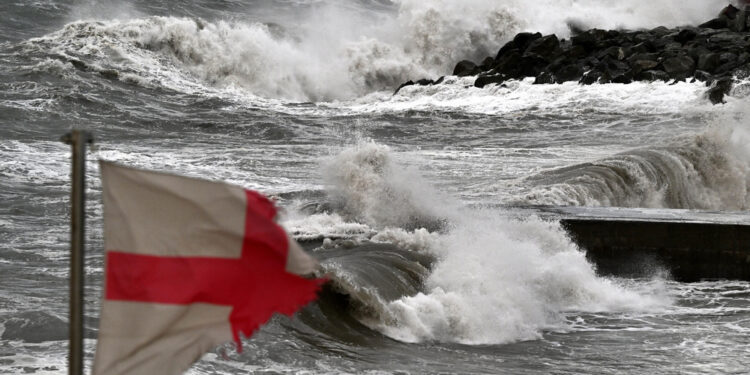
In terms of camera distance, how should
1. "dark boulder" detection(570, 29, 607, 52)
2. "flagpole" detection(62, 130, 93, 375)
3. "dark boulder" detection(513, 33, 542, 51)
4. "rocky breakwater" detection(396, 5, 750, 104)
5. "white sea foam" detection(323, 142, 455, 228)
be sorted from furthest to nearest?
"dark boulder" detection(513, 33, 542, 51), "dark boulder" detection(570, 29, 607, 52), "rocky breakwater" detection(396, 5, 750, 104), "white sea foam" detection(323, 142, 455, 228), "flagpole" detection(62, 130, 93, 375)

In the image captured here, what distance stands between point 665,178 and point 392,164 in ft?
14.1

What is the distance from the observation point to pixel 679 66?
29219mm

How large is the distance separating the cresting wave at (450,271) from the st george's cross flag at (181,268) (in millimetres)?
5619

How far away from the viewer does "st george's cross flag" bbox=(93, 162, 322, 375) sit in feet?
11.3

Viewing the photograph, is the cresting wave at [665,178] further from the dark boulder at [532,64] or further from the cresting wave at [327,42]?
the cresting wave at [327,42]

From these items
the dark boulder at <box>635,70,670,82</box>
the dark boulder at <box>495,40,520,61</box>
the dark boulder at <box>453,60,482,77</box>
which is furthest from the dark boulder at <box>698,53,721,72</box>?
the dark boulder at <box>453,60,482,77</box>

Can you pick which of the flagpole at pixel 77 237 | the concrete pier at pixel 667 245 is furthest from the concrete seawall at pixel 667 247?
the flagpole at pixel 77 237

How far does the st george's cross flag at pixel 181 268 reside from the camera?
3459 mm

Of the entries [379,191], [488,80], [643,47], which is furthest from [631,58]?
[379,191]

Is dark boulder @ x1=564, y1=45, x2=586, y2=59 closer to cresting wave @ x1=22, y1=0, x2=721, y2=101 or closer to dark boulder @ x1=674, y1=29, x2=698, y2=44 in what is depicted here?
dark boulder @ x1=674, y1=29, x2=698, y2=44

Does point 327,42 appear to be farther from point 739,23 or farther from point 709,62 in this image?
point 709,62

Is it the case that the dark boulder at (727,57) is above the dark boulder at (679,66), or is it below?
above

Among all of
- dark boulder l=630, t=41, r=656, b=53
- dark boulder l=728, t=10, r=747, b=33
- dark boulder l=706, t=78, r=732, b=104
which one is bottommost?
dark boulder l=706, t=78, r=732, b=104

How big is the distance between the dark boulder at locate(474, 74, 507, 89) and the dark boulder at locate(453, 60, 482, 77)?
1.76 m
